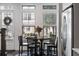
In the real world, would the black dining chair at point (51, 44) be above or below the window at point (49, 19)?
below

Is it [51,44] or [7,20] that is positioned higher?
[7,20]

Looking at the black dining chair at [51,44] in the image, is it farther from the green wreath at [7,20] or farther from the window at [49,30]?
the green wreath at [7,20]

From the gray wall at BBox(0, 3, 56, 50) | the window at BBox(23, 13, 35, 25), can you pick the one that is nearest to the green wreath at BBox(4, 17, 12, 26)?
the gray wall at BBox(0, 3, 56, 50)

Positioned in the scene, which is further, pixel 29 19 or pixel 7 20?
pixel 29 19

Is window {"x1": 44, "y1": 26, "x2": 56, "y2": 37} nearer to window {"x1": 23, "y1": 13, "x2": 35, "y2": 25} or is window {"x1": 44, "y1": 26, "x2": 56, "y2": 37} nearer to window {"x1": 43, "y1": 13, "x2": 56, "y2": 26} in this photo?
window {"x1": 43, "y1": 13, "x2": 56, "y2": 26}

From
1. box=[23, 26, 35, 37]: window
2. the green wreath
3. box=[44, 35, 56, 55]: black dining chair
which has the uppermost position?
the green wreath

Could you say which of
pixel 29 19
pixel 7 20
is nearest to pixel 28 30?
pixel 29 19

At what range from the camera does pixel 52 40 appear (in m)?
1.54

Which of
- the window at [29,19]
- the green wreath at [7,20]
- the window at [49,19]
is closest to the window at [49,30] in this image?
the window at [49,19]

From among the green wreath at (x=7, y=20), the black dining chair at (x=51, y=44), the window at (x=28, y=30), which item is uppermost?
the green wreath at (x=7, y=20)

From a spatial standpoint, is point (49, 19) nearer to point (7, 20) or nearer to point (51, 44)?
point (51, 44)

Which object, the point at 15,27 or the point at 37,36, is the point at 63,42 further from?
the point at 15,27

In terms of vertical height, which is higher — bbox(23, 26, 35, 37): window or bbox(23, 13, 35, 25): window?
bbox(23, 13, 35, 25): window

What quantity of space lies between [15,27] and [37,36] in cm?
26
